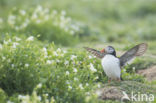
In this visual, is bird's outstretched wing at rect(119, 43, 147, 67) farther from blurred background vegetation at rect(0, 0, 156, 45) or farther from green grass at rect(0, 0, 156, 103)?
blurred background vegetation at rect(0, 0, 156, 45)

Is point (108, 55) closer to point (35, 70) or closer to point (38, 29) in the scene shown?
point (35, 70)

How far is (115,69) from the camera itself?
5.38m

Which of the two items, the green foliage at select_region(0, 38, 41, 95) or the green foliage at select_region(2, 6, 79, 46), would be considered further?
the green foliage at select_region(2, 6, 79, 46)

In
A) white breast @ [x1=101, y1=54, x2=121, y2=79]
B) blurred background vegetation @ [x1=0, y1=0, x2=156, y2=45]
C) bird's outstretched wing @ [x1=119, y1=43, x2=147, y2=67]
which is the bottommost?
white breast @ [x1=101, y1=54, x2=121, y2=79]

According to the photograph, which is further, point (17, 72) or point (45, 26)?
point (45, 26)

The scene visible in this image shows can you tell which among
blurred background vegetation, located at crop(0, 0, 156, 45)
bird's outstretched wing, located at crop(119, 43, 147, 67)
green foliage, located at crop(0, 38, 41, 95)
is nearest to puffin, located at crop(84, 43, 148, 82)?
bird's outstretched wing, located at crop(119, 43, 147, 67)

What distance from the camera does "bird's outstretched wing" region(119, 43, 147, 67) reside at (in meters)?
5.54

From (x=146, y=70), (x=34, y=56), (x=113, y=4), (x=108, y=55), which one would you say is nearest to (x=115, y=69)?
(x=108, y=55)

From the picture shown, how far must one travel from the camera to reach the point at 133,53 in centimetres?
559

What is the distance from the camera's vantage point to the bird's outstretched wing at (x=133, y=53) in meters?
5.54

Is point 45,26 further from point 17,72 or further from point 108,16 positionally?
point 108,16

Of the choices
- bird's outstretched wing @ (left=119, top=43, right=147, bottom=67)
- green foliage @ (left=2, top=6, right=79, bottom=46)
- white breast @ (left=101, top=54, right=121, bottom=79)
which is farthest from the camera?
green foliage @ (left=2, top=6, right=79, bottom=46)

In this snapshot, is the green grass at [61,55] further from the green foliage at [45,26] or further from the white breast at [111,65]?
the white breast at [111,65]

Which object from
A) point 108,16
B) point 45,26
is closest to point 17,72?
point 45,26
